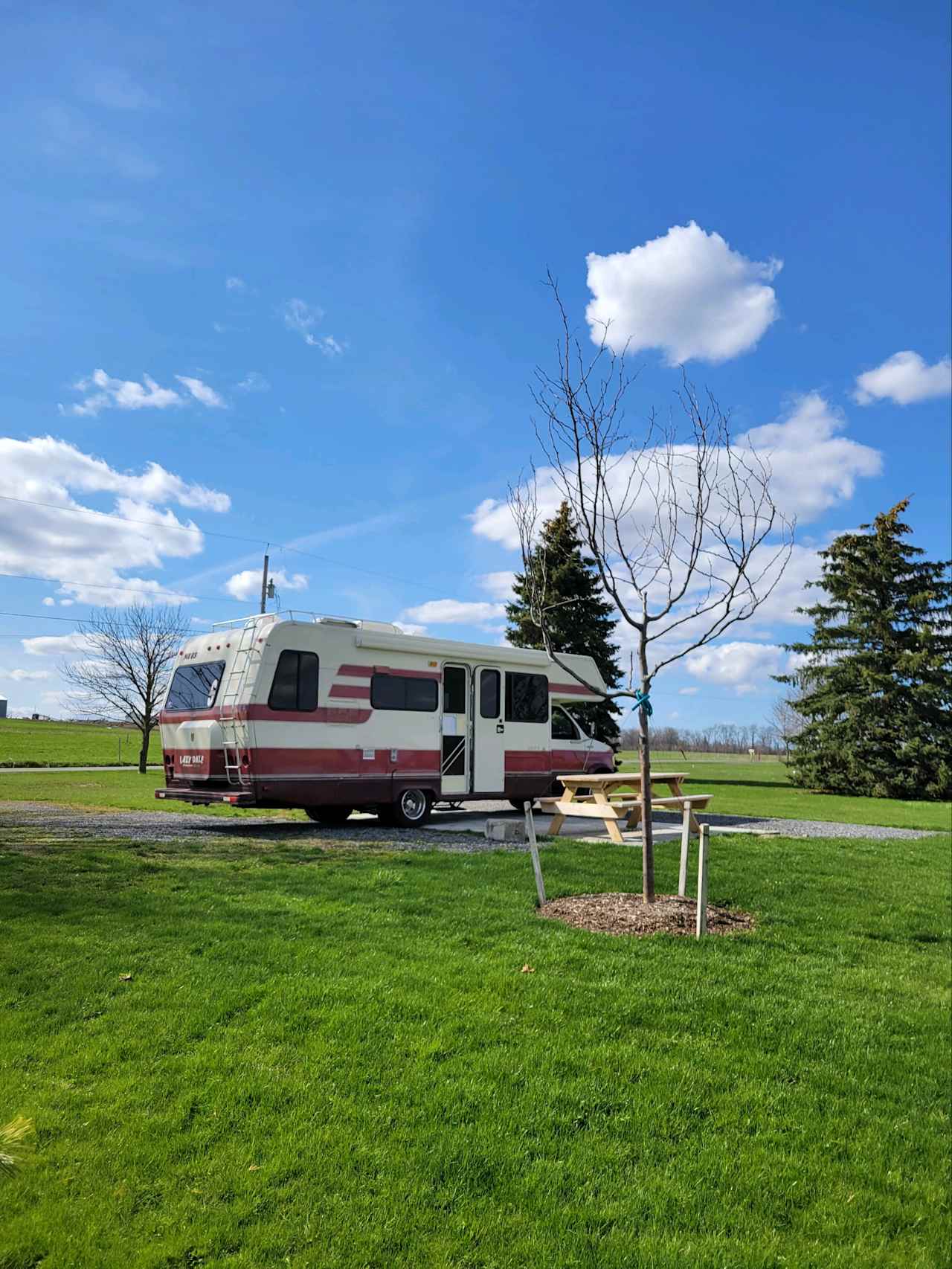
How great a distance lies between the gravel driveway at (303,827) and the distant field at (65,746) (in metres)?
22.9

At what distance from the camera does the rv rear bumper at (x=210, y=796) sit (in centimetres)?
1194

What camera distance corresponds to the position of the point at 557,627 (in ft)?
95.2

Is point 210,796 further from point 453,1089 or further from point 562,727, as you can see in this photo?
point 453,1089

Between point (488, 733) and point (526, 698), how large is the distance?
112 centimetres

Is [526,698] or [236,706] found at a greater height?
[526,698]

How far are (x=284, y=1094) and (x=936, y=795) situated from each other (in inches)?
1218

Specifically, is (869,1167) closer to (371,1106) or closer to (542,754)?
(371,1106)

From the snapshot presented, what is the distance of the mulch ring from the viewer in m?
6.34

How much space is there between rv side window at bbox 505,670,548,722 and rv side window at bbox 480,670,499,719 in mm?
223

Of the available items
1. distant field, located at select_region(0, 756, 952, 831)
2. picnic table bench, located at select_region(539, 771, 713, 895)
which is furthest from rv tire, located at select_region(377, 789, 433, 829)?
distant field, located at select_region(0, 756, 952, 831)

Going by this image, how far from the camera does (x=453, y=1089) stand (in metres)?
3.76

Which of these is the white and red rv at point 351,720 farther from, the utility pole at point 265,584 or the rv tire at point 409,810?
the utility pole at point 265,584

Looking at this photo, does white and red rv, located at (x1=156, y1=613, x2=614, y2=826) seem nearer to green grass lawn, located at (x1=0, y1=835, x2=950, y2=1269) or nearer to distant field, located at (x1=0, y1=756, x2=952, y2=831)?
distant field, located at (x1=0, y1=756, x2=952, y2=831)

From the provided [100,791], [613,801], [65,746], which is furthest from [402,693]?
[65,746]
